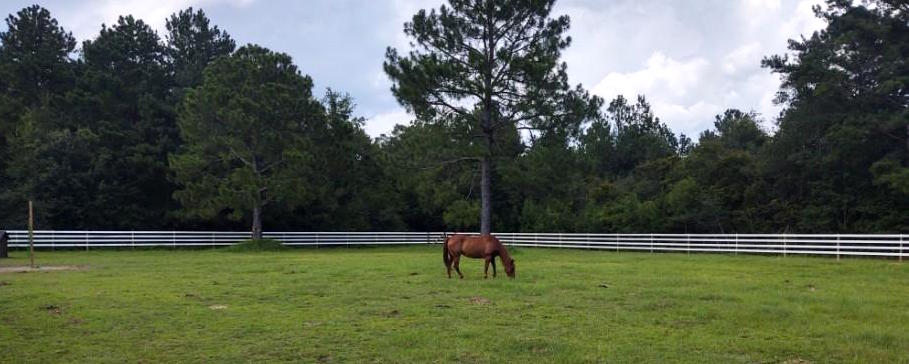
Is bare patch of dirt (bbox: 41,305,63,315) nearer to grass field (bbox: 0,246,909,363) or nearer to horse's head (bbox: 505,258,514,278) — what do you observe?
grass field (bbox: 0,246,909,363)

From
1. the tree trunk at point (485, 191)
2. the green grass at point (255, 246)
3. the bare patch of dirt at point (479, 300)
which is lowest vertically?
the green grass at point (255, 246)

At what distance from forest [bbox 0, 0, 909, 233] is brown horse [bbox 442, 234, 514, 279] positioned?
14.2m

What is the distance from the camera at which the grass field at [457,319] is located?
6.25 meters

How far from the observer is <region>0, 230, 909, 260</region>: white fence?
20750mm

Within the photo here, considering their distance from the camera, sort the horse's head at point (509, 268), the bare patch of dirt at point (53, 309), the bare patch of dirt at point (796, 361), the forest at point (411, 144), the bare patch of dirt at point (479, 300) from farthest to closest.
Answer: the forest at point (411, 144) → the horse's head at point (509, 268) → the bare patch of dirt at point (479, 300) → the bare patch of dirt at point (53, 309) → the bare patch of dirt at point (796, 361)

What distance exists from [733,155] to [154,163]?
105ft

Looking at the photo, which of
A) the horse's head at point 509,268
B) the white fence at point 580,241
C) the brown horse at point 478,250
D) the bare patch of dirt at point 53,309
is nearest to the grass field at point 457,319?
the bare patch of dirt at point 53,309

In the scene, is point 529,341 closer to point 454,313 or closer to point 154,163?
point 454,313

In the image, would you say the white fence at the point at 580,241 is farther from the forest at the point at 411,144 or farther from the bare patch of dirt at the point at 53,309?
the bare patch of dirt at the point at 53,309

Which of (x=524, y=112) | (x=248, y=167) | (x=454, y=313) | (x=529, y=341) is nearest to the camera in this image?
(x=529, y=341)

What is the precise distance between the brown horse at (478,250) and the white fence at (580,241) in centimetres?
1273

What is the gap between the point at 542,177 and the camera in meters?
28.7

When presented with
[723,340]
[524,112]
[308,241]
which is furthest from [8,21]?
[723,340]

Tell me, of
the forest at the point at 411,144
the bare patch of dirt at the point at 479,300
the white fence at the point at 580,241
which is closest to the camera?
the bare patch of dirt at the point at 479,300
